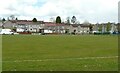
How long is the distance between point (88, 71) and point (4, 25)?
616 feet

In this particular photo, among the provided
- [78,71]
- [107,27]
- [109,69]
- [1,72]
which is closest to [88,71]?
[78,71]

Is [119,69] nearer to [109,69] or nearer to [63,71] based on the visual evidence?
Answer: [109,69]

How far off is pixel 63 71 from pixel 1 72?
8.61 ft

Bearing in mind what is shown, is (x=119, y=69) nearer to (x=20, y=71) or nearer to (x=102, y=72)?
(x=102, y=72)

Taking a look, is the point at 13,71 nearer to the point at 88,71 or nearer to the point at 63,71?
the point at 63,71

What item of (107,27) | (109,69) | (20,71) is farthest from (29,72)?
(107,27)

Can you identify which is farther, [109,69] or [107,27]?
[107,27]

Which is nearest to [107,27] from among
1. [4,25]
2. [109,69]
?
[4,25]

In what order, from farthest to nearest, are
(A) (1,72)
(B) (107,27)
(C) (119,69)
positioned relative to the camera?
(B) (107,27) → (C) (119,69) → (A) (1,72)

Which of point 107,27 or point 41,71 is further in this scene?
point 107,27

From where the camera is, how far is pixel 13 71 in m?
14.8

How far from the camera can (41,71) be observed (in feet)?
48.3

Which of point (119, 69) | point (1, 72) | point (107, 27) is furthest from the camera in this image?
point (107, 27)

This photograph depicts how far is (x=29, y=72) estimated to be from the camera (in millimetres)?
14406
